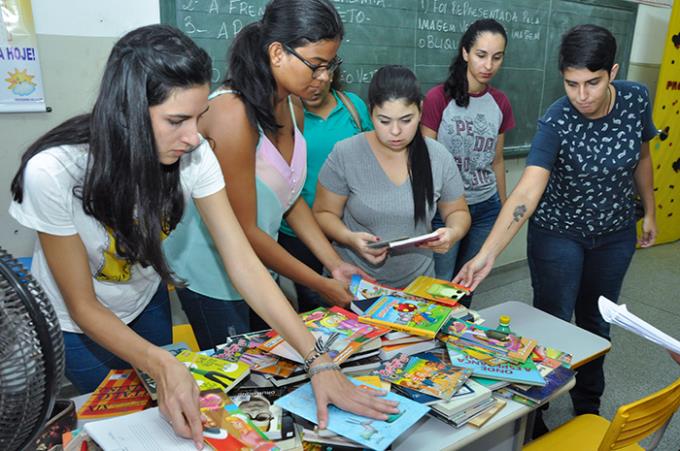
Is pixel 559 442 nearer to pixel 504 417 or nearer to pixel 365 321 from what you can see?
pixel 504 417

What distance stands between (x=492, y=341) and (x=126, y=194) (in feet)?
3.17

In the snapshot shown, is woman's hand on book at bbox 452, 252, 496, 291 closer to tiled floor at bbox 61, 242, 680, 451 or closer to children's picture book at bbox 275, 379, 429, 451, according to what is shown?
children's picture book at bbox 275, 379, 429, 451

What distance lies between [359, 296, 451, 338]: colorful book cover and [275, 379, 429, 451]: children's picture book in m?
0.24

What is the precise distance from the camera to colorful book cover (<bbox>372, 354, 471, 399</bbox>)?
1216 mm

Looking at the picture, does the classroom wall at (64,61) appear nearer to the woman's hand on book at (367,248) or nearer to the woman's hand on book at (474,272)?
the woman's hand on book at (367,248)

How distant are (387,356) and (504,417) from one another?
Result: 12.0 inches

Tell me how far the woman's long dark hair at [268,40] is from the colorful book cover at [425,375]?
2.40 feet

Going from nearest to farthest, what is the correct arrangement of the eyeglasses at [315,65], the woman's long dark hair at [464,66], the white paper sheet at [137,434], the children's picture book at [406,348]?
1. the white paper sheet at [137,434]
2. the children's picture book at [406,348]
3. the eyeglasses at [315,65]
4. the woman's long dark hair at [464,66]

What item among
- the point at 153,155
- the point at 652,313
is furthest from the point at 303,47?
the point at 652,313

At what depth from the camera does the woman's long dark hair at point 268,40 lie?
4.72 feet

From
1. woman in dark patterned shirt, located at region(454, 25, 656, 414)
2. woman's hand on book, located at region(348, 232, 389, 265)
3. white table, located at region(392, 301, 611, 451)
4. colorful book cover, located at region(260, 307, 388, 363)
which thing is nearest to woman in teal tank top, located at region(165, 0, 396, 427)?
colorful book cover, located at region(260, 307, 388, 363)

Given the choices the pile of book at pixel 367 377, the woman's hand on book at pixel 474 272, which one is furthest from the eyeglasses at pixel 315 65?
the woman's hand on book at pixel 474 272

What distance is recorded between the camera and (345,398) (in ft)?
3.61

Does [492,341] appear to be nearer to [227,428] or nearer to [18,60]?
[227,428]
